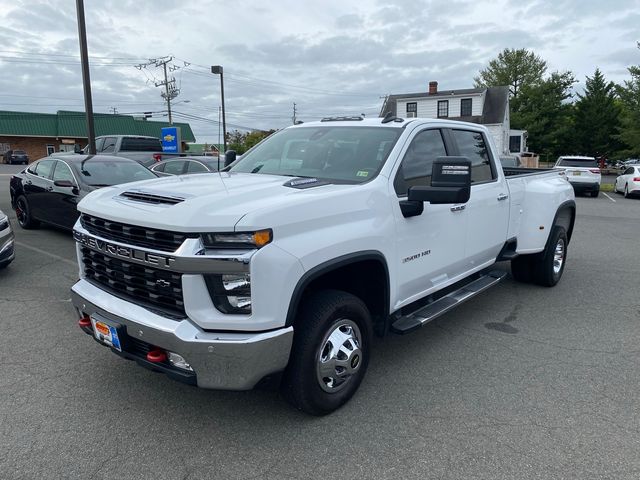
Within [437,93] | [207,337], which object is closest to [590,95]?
[437,93]

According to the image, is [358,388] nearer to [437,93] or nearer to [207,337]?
[207,337]

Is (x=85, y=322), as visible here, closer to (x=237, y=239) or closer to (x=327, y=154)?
(x=237, y=239)

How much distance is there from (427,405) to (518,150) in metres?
48.7

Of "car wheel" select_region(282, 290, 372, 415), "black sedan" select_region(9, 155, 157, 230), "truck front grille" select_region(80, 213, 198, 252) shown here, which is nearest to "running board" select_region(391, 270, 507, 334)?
"car wheel" select_region(282, 290, 372, 415)

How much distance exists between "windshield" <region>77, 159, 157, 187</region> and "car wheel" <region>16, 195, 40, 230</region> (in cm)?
183

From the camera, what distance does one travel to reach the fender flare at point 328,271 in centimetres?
282

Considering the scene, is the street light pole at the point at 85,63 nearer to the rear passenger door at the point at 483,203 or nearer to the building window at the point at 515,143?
the rear passenger door at the point at 483,203

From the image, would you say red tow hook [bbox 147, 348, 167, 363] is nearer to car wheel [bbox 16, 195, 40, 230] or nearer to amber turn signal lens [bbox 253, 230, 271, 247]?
amber turn signal lens [bbox 253, 230, 271, 247]

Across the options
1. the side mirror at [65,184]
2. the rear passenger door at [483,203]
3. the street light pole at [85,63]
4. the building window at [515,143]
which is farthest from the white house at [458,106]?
the rear passenger door at [483,203]

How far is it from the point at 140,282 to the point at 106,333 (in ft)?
1.34

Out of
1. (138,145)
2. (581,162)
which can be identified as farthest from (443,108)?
(138,145)

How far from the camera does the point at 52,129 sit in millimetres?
50219

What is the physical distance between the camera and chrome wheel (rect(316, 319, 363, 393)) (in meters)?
3.15

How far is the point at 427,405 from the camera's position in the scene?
3463 millimetres
